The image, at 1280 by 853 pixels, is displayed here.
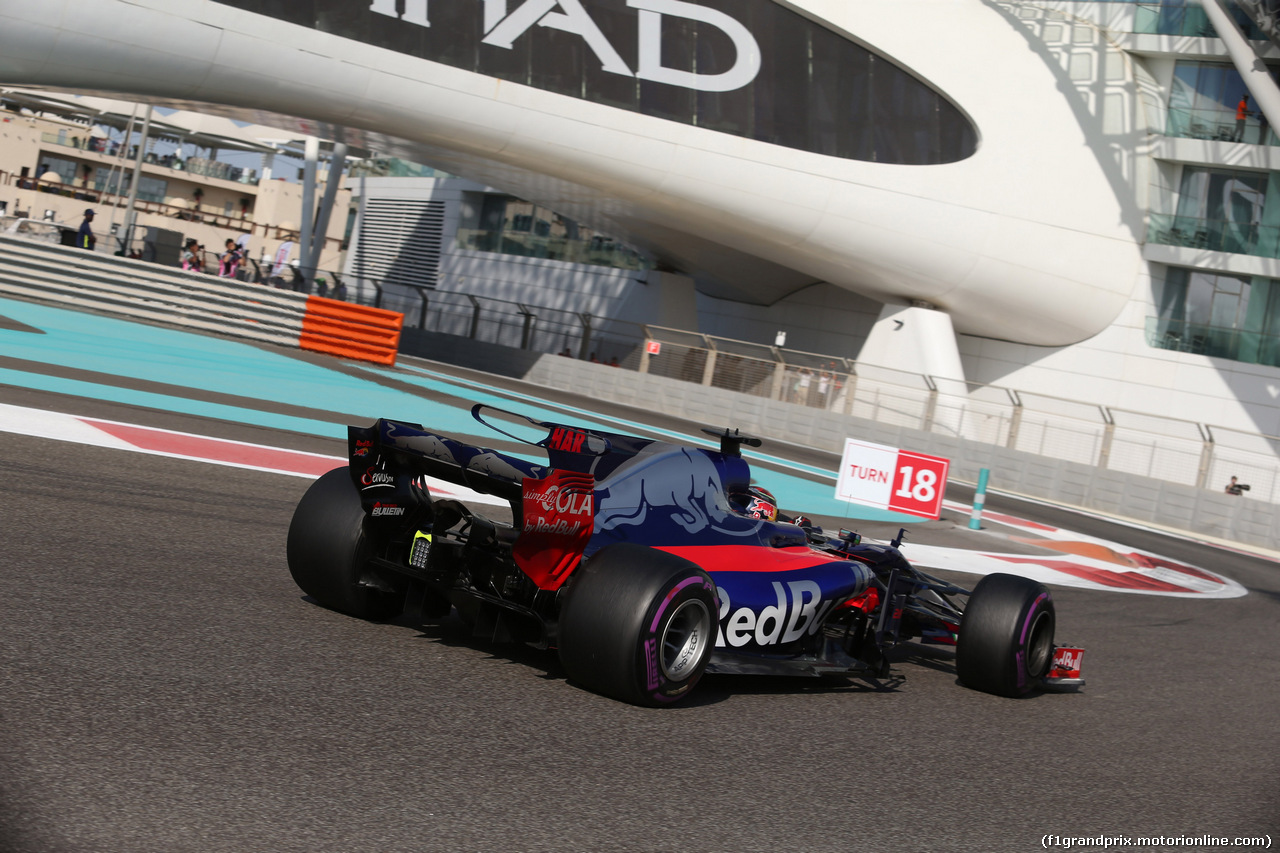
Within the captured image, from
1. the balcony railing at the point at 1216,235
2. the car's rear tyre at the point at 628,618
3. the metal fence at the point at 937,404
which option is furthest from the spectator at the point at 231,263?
the car's rear tyre at the point at 628,618

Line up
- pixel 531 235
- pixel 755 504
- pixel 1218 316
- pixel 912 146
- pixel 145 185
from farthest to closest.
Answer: pixel 145 185 < pixel 531 235 < pixel 1218 316 < pixel 912 146 < pixel 755 504

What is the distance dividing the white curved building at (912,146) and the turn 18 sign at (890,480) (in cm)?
1814

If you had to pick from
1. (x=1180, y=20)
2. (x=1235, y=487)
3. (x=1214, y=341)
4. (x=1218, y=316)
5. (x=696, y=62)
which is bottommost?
(x=1235, y=487)

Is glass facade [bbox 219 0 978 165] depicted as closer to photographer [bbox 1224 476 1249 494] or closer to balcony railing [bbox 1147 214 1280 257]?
balcony railing [bbox 1147 214 1280 257]

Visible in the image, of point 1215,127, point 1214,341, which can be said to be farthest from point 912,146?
point 1214,341

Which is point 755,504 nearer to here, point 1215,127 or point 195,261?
point 1215,127

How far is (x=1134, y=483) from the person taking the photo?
87.0 ft

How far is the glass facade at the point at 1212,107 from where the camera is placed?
33.3m

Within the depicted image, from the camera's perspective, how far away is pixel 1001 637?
20.9ft

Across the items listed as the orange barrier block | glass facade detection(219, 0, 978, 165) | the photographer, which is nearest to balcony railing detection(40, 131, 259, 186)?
glass facade detection(219, 0, 978, 165)

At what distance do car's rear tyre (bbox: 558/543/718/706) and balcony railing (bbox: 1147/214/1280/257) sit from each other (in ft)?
110

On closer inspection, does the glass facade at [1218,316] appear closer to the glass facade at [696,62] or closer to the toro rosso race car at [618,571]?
the glass facade at [696,62]

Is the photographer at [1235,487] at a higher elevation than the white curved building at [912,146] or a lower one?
lower

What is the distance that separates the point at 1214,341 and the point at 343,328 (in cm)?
2416
